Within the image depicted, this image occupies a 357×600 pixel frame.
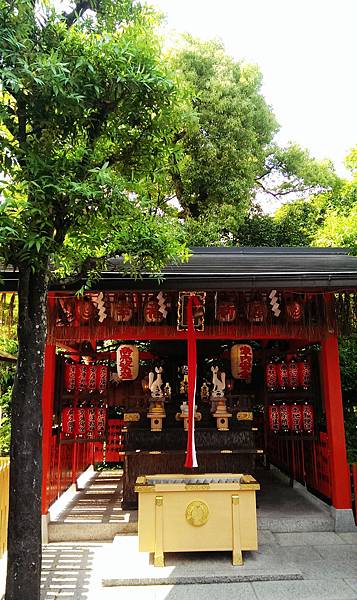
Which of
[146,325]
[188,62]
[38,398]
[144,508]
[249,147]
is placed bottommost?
[144,508]

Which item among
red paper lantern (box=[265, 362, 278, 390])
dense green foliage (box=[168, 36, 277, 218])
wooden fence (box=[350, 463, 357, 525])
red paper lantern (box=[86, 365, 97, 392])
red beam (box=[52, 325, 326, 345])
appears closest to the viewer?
wooden fence (box=[350, 463, 357, 525])

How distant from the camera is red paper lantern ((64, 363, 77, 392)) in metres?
8.02

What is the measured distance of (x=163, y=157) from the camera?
4516 millimetres

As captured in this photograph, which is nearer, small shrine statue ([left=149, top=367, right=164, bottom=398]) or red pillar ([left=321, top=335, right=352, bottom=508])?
red pillar ([left=321, top=335, right=352, bottom=508])

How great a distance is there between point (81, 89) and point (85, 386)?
19.0ft

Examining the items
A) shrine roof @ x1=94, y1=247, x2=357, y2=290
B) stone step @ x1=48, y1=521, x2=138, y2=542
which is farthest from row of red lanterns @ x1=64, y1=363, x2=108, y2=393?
shrine roof @ x1=94, y1=247, x2=357, y2=290

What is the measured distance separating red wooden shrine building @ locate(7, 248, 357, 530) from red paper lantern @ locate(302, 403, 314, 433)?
Result: 0.02 meters

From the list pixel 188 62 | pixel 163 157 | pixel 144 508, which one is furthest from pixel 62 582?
pixel 188 62

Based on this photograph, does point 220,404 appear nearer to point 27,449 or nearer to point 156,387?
point 156,387

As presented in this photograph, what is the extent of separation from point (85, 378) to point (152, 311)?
2.29m

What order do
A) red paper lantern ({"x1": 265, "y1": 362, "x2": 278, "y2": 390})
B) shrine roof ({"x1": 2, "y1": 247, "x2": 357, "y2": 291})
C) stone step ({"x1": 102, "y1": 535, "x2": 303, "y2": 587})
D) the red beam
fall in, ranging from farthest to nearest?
1. red paper lantern ({"x1": 265, "y1": 362, "x2": 278, "y2": 390})
2. the red beam
3. shrine roof ({"x1": 2, "y1": 247, "x2": 357, "y2": 291})
4. stone step ({"x1": 102, "y1": 535, "x2": 303, "y2": 587})

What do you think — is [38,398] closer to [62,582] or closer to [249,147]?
[62,582]

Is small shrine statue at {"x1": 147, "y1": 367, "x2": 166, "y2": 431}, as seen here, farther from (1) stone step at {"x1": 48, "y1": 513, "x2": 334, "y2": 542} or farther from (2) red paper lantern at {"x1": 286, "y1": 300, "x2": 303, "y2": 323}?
(2) red paper lantern at {"x1": 286, "y1": 300, "x2": 303, "y2": 323}

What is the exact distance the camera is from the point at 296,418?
8039mm
